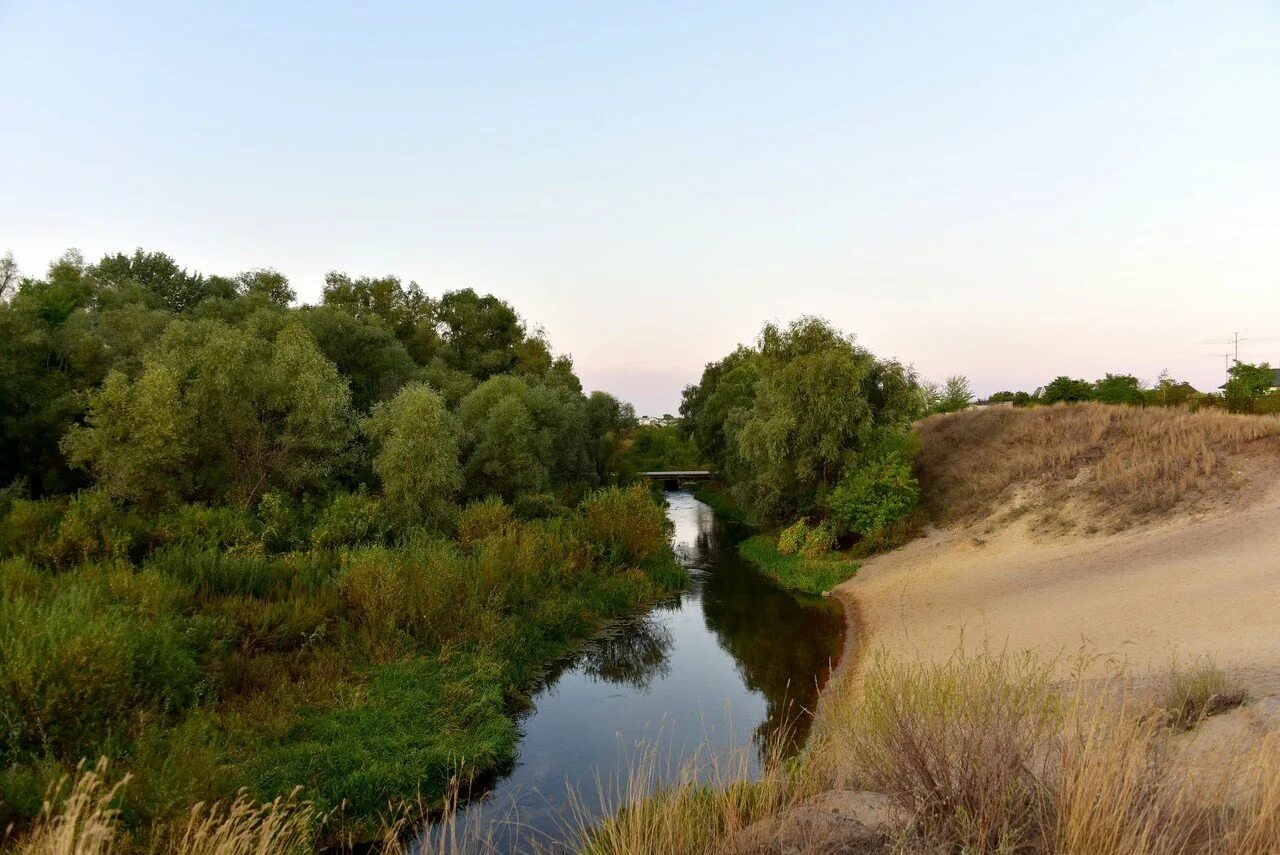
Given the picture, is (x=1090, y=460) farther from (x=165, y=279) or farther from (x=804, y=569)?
(x=165, y=279)

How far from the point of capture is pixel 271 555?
17.5m

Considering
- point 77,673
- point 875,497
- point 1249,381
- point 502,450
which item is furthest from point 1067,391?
point 77,673

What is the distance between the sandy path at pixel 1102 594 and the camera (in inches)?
515

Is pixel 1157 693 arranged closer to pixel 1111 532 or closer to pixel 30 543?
pixel 1111 532

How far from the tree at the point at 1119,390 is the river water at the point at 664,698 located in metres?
30.5

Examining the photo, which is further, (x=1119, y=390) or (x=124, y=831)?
(x=1119, y=390)

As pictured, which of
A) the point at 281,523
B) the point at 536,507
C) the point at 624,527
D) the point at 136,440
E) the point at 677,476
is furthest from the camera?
the point at 677,476

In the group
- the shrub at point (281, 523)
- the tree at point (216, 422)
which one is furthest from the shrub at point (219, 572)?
the tree at point (216, 422)

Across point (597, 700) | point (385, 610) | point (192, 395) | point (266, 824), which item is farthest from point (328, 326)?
point (266, 824)

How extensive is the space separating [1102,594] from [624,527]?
14194 mm

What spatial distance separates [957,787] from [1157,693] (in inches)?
216

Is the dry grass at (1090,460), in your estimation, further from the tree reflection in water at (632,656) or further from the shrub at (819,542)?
the tree reflection in water at (632,656)

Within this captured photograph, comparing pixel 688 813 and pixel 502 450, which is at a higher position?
pixel 502 450

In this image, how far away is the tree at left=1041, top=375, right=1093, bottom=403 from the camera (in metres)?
45.5
